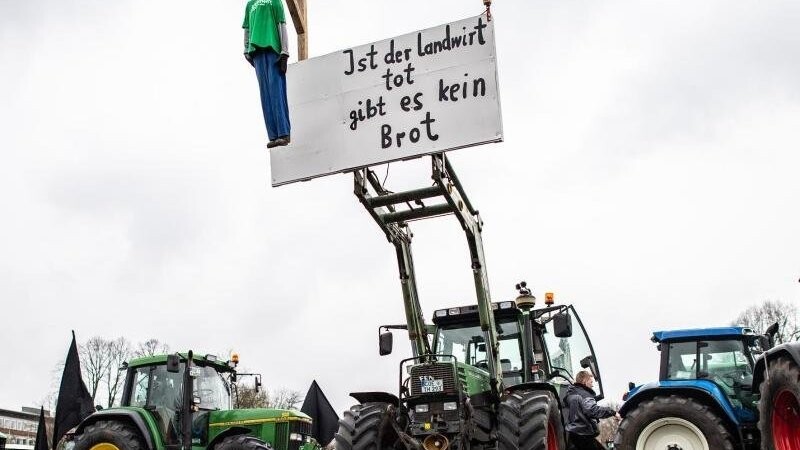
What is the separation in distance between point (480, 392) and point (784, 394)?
2.96 m

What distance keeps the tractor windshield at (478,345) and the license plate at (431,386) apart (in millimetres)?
1783

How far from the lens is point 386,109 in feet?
24.8

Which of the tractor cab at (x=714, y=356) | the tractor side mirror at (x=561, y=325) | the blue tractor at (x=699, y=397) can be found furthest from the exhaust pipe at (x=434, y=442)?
the tractor cab at (x=714, y=356)

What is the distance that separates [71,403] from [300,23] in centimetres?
767

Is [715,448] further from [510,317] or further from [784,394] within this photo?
[510,317]

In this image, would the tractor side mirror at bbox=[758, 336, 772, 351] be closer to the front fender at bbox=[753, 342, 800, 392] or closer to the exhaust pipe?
the front fender at bbox=[753, 342, 800, 392]

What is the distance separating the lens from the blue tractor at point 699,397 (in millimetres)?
8766

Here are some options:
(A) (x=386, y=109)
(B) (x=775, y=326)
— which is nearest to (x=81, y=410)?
(A) (x=386, y=109)

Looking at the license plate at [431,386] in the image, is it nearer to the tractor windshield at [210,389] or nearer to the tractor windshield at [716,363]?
the tractor windshield at [716,363]

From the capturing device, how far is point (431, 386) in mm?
8141

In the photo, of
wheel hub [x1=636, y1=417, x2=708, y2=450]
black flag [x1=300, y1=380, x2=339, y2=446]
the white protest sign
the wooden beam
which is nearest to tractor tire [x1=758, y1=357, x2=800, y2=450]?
wheel hub [x1=636, y1=417, x2=708, y2=450]

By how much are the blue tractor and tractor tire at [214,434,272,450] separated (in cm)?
→ 491

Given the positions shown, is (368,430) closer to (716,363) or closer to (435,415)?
(435,415)

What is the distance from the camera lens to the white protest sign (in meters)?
7.25
